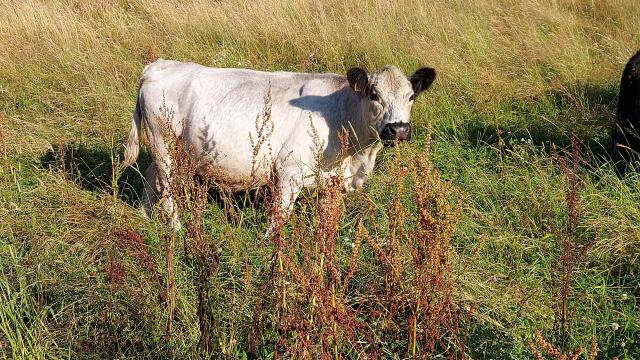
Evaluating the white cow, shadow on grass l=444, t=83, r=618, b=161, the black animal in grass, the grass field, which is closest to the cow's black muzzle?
the white cow

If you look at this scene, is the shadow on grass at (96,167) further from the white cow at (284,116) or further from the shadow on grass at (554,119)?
the shadow on grass at (554,119)

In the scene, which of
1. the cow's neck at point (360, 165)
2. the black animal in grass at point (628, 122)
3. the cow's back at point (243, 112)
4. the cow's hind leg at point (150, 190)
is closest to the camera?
the cow's back at point (243, 112)

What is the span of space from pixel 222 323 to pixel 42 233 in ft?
6.32

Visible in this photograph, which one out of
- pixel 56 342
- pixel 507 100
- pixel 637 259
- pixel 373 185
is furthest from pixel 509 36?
pixel 56 342

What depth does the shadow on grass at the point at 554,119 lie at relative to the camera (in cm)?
735

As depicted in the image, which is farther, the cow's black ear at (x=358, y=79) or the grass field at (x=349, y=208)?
the cow's black ear at (x=358, y=79)

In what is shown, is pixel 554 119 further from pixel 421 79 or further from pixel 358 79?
pixel 358 79

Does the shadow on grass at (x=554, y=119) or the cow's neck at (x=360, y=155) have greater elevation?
the cow's neck at (x=360, y=155)

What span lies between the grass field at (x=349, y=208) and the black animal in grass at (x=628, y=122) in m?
0.15

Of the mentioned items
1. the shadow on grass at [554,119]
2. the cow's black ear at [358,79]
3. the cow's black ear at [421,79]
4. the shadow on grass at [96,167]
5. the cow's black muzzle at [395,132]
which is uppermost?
the cow's black ear at [358,79]

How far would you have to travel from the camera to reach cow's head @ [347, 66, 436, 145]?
5916 mm

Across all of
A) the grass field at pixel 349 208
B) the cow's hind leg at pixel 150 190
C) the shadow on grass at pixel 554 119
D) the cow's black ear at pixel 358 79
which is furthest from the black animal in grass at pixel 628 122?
the cow's hind leg at pixel 150 190

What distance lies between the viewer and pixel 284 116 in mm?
6125

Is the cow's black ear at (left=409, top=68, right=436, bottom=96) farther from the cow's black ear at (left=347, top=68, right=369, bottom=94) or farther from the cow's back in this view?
the cow's back
